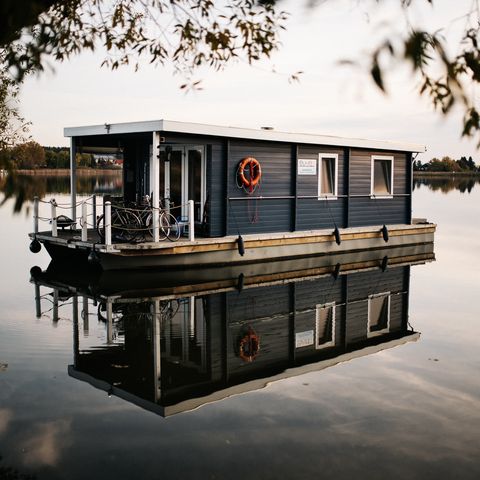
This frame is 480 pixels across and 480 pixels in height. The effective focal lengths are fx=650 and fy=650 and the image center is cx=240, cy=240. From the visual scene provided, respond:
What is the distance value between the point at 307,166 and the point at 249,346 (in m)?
9.10

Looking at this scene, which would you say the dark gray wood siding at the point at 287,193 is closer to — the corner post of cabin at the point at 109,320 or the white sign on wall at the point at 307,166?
the white sign on wall at the point at 307,166

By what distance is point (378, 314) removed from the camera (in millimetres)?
11336

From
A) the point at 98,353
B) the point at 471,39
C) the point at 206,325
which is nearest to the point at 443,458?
the point at 471,39

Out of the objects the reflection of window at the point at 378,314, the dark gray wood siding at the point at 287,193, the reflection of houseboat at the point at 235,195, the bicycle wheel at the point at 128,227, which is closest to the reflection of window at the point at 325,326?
the reflection of window at the point at 378,314

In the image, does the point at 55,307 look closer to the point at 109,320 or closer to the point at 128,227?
the point at 109,320

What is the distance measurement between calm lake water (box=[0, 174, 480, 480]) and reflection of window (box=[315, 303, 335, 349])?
0.16 feet

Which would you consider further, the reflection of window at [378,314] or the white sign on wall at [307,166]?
the white sign on wall at [307,166]

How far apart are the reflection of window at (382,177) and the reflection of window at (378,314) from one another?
6.69 meters

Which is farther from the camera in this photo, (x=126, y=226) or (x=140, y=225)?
(x=126, y=226)

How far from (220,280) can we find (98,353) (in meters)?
5.72

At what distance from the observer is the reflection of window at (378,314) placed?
10205mm

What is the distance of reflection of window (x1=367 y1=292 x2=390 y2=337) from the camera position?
1020cm

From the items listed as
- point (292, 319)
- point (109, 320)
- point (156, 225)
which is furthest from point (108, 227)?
point (292, 319)

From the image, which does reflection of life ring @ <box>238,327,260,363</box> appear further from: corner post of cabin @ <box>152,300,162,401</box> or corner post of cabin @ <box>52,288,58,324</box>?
corner post of cabin @ <box>52,288,58,324</box>
